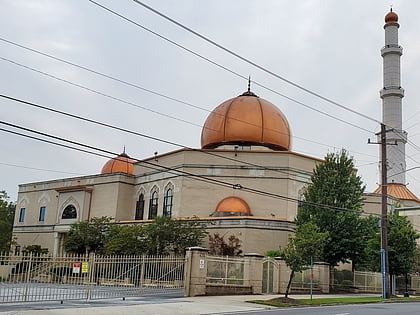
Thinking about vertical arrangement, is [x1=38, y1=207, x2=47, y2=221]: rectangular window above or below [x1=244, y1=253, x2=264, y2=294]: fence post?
above

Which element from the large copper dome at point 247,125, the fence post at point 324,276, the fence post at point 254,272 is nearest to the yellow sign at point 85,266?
the fence post at point 254,272

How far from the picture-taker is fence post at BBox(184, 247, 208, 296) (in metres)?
25.9

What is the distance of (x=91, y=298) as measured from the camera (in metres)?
22.7

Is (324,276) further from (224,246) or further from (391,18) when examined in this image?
(391,18)

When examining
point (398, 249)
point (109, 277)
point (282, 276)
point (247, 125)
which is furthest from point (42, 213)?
point (398, 249)

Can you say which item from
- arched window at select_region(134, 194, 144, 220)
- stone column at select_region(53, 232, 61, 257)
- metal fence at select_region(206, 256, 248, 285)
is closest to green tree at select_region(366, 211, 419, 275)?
metal fence at select_region(206, 256, 248, 285)

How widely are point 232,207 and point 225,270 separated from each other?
15.7 meters

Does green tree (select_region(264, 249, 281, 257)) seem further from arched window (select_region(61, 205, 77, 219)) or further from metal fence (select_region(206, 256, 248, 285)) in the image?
arched window (select_region(61, 205, 77, 219))

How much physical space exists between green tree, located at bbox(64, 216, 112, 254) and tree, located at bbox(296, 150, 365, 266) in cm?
1618

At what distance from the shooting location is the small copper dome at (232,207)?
142 feet

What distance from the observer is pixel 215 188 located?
46094mm

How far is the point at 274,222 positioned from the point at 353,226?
5890mm

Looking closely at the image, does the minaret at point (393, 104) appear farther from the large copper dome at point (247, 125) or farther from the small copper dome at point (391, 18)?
the large copper dome at point (247, 125)

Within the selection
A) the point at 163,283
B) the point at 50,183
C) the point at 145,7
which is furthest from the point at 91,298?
the point at 50,183
